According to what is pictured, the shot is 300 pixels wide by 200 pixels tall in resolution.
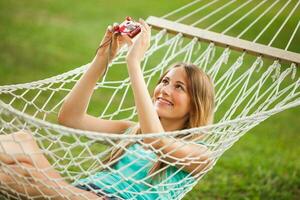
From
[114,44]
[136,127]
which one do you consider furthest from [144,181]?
[114,44]

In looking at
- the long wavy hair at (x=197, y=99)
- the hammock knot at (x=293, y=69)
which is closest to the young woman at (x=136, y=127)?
the long wavy hair at (x=197, y=99)

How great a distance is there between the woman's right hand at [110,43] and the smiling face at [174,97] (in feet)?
0.71

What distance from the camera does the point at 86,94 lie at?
2.34 metres

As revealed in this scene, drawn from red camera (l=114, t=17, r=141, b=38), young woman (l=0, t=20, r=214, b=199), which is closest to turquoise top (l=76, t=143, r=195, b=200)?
young woman (l=0, t=20, r=214, b=199)

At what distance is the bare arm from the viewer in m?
2.34

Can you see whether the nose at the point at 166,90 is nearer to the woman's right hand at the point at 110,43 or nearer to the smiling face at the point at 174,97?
the smiling face at the point at 174,97

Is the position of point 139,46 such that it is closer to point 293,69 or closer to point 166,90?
point 166,90

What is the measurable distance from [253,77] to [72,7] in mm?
2658

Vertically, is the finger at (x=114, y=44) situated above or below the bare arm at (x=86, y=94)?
above

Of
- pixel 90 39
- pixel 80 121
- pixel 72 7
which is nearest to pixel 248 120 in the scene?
pixel 80 121

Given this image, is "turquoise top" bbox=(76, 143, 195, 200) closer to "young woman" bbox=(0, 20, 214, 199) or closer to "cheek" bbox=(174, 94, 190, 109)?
"young woman" bbox=(0, 20, 214, 199)

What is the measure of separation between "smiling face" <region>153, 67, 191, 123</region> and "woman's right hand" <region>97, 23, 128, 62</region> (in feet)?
0.71

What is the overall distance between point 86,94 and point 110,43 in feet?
0.69

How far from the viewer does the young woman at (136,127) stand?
6.42ft
